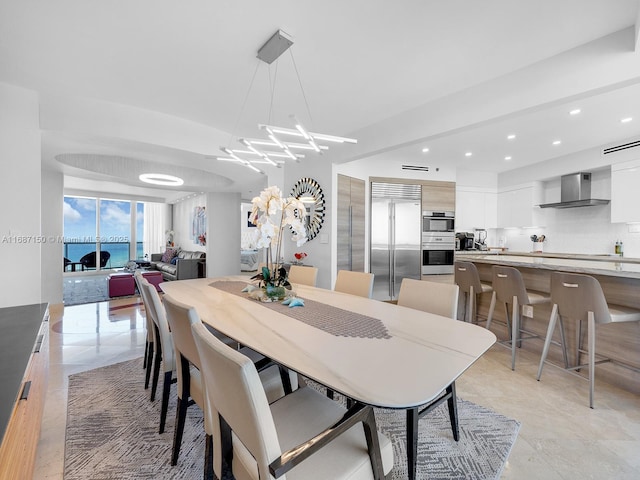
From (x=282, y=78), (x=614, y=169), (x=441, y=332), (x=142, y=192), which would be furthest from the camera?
(x=142, y=192)

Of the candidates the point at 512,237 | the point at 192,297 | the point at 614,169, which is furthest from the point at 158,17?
the point at 512,237

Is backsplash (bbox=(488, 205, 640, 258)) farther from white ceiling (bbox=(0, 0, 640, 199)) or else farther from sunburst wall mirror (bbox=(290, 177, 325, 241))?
sunburst wall mirror (bbox=(290, 177, 325, 241))

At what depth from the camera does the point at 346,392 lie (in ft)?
2.89

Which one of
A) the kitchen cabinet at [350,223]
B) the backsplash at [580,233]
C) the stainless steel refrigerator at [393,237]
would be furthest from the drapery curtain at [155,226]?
the backsplash at [580,233]

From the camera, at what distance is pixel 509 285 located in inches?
108

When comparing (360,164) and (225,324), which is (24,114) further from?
(360,164)

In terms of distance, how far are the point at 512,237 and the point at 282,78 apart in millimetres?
5743

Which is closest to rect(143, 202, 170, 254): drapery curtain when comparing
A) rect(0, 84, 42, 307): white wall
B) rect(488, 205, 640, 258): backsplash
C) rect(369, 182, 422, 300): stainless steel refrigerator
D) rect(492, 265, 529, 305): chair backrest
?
rect(0, 84, 42, 307): white wall

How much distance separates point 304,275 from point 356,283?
68 centimetres

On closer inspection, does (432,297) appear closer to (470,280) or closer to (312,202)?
(470,280)

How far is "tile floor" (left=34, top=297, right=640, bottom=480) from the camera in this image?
1.55 m

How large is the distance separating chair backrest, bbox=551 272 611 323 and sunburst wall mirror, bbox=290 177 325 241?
2.92 metres

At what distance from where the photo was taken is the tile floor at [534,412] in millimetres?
1550

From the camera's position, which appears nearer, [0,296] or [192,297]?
[192,297]
